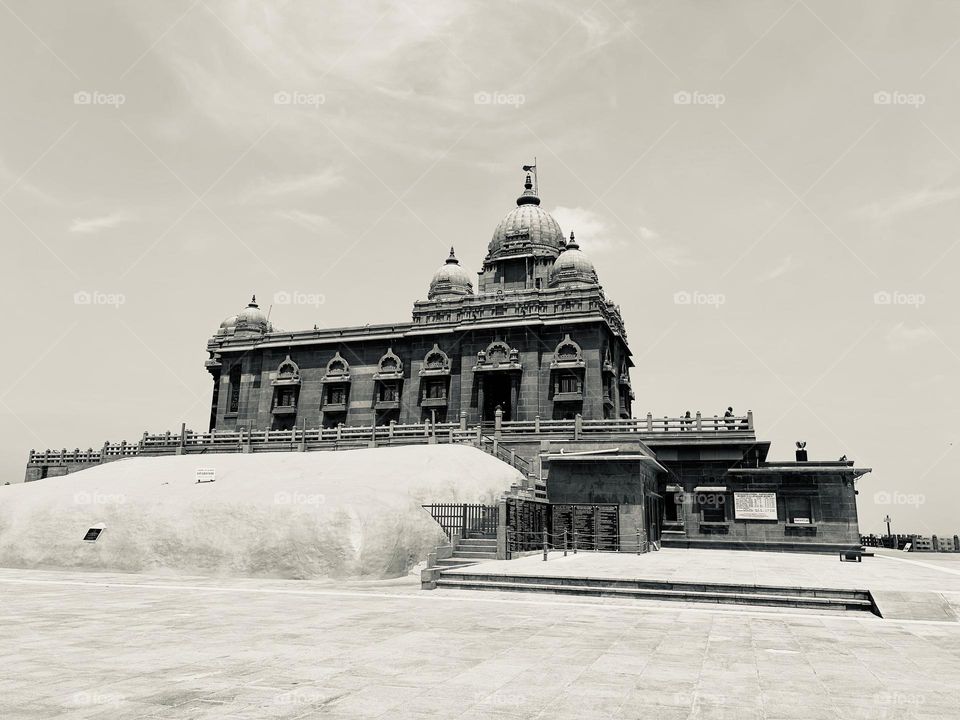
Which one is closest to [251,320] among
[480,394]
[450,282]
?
[450,282]

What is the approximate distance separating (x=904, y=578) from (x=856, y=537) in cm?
1335

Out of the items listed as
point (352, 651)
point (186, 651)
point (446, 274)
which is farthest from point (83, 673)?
point (446, 274)

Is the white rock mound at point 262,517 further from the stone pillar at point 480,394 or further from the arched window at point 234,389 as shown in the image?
the arched window at point 234,389

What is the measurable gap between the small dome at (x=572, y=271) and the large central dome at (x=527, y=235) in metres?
2.70

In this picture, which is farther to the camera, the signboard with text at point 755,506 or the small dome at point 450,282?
the small dome at point 450,282

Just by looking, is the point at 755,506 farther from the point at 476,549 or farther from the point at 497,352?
the point at 497,352

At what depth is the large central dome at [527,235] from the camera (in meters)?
51.5

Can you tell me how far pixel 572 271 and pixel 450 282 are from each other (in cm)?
944

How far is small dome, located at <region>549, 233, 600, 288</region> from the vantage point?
4711 cm

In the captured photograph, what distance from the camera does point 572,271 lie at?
47688 millimetres
